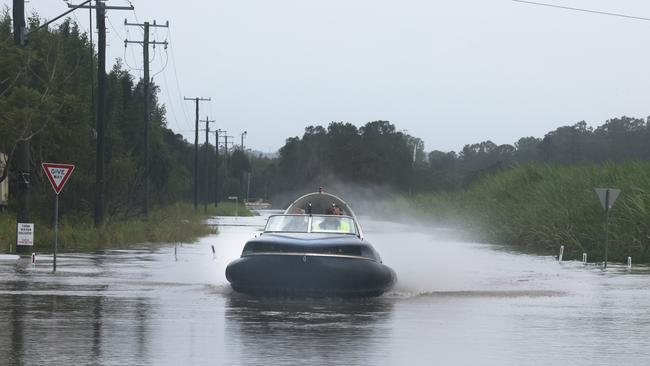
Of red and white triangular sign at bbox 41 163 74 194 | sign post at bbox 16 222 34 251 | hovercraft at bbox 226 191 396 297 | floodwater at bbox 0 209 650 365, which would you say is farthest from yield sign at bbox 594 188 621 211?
sign post at bbox 16 222 34 251

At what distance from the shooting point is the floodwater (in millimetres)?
13438

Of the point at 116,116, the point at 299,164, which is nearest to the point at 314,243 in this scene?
the point at 116,116

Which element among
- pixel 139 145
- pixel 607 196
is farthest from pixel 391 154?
pixel 607 196

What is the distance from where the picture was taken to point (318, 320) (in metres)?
17.5

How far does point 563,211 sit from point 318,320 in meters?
30.8

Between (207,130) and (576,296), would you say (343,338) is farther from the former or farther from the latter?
(207,130)

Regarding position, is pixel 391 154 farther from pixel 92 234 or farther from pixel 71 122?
pixel 92 234

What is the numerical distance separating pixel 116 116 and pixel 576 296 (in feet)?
223

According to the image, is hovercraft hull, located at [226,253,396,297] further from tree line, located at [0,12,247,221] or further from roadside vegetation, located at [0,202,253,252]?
roadside vegetation, located at [0,202,253,252]

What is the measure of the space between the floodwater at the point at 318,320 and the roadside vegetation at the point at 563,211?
382 inches

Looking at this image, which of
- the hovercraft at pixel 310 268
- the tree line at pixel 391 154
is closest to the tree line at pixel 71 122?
the hovercraft at pixel 310 268

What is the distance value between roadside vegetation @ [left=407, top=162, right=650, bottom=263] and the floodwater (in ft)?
31.8

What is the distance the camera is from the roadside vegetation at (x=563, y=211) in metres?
40.4

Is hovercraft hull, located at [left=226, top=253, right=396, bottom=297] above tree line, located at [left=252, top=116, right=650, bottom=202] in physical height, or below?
below
